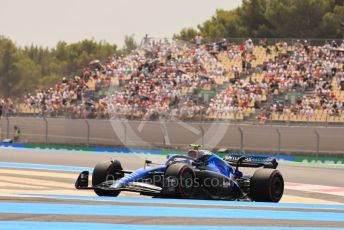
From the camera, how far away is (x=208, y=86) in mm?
39656

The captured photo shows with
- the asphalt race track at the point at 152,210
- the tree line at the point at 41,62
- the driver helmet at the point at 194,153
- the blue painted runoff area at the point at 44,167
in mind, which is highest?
the tree line at the point at 41,62

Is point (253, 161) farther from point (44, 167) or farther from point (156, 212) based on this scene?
point (44, 167)

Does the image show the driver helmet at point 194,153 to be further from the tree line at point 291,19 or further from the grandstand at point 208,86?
the tree line at point 291,19

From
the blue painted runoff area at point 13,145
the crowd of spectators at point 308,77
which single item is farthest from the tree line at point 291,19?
the blue painted runoff area at point 13,145

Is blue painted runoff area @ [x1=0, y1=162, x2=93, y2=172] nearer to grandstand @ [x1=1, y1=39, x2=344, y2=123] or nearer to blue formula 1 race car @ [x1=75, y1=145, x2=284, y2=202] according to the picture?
blue formula 1 race car @ [x1=75, y1=145, x2=284, y2=202]

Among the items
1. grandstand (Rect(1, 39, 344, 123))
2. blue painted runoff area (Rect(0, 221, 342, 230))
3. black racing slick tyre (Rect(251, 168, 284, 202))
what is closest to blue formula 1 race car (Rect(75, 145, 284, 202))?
black racing slick tyre (Rect(251, 168, 284, 202))

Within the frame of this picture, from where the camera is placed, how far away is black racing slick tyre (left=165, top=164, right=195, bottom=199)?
14211 millimetres

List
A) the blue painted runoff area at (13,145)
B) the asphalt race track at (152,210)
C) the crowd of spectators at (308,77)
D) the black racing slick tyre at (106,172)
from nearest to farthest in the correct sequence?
the asphalt race track at (152,210) < the black racing slick tyre at (106,172) < the crowd of spectators at (308,77) < the blue painted runoff area at (13,145)

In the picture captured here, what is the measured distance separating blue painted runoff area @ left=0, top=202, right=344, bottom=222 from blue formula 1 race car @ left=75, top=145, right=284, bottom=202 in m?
1.60

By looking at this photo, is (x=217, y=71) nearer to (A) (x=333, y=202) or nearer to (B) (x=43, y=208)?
(A) (x=333, y=202)

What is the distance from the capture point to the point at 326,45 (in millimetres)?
40969

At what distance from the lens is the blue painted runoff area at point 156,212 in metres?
11.7

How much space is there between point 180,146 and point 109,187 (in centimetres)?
2064

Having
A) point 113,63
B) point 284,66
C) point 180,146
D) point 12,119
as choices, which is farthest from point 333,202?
point 113,63
